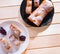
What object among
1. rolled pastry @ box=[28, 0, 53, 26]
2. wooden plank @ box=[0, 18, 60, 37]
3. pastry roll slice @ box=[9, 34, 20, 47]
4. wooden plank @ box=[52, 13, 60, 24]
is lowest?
pastry roll slice @ box=[9, 34, 20, 47]

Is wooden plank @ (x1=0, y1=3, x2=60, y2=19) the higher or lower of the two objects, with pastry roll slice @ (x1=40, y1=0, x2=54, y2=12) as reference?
lower

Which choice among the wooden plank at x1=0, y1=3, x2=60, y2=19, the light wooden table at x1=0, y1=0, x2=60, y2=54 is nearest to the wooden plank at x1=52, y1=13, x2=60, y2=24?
the light wooden table at x1=0, y1=0, x2=60, y2=54

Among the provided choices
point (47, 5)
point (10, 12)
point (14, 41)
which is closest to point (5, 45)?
point (14, 41)

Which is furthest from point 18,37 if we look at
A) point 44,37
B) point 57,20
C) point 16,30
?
point 57,20

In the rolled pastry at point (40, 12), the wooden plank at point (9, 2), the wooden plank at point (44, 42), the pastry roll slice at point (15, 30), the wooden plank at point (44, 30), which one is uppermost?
the wooden plank at point (9, 2)

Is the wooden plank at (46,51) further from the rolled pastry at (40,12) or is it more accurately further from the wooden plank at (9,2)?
the wooden plank at (9,2)

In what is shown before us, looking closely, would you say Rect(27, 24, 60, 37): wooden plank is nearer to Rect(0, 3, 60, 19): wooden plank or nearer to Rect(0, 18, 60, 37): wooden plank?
Rect(0, 18, 60, 37): wooden plank

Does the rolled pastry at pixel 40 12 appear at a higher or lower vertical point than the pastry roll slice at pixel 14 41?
higher

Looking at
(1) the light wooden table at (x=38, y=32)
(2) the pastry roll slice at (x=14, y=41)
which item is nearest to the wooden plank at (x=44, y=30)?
(1) the light wooden table at (x=38, y=32)
